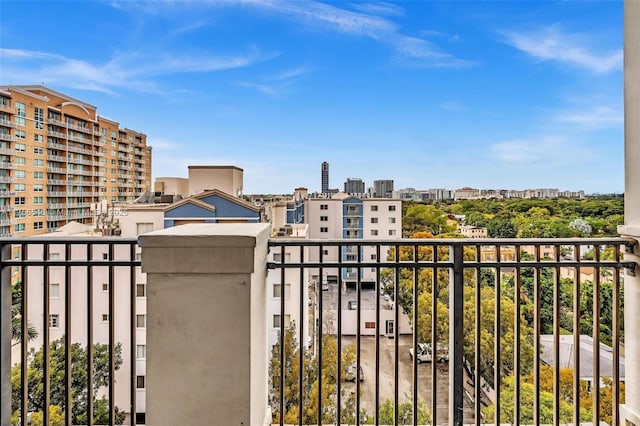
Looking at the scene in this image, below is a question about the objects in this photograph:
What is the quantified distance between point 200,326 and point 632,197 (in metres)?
1.78

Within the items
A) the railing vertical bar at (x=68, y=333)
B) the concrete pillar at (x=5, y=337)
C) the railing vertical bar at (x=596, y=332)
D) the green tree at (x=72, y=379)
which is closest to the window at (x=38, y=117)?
the green tree at (x=72, y=379)

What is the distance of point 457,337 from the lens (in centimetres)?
146

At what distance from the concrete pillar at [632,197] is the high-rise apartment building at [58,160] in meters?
5.56

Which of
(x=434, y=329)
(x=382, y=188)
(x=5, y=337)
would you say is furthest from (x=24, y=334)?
(x=382, y=188)

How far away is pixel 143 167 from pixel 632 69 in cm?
743

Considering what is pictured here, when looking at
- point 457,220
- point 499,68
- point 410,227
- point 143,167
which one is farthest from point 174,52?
point 499,68

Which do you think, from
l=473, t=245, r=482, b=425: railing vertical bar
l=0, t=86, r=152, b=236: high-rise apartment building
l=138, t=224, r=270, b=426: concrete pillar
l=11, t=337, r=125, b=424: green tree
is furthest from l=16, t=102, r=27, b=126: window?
l=473, t=245, r=482, b=425: railing vertical bar

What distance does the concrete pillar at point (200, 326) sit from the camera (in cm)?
109

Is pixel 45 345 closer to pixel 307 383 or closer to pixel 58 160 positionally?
pixel 307 383

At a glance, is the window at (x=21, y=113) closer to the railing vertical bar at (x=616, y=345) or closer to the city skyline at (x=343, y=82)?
the city skyline at (x=343, y=82)

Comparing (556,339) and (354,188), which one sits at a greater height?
(354,188)

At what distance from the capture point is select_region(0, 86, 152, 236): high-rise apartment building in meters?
5.88

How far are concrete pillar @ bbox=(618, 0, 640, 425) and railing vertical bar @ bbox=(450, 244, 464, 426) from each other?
72 cm

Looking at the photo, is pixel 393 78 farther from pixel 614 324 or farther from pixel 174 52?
pixel 614 324
